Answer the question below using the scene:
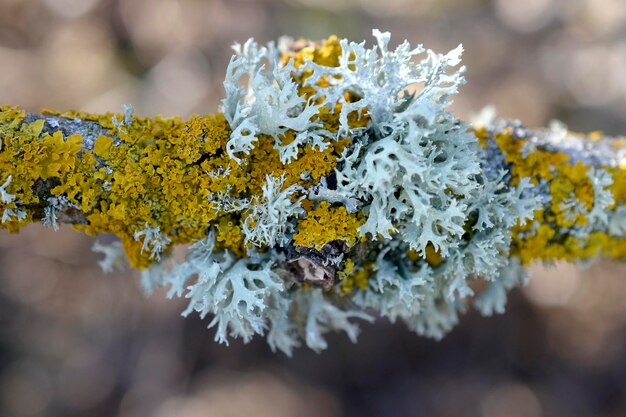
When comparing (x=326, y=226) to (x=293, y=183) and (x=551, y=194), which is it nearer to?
(x=293, y=183)

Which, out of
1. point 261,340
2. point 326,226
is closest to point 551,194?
point 326,226

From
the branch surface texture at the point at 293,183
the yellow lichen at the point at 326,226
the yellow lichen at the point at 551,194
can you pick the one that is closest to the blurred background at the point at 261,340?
the yellow lichen at the point at 551,194

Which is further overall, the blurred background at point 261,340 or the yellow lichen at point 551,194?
the blurred background at point 261,340

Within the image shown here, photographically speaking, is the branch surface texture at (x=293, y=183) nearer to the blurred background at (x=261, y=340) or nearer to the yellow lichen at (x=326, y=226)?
the yellow lichen at (x=326, y=226)

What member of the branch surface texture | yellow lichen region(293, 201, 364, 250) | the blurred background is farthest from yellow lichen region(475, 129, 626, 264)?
the blurred background

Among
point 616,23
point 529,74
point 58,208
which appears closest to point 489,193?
point 58,208

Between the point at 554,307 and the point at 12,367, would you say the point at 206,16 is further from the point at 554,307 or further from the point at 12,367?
the point at 554,307
